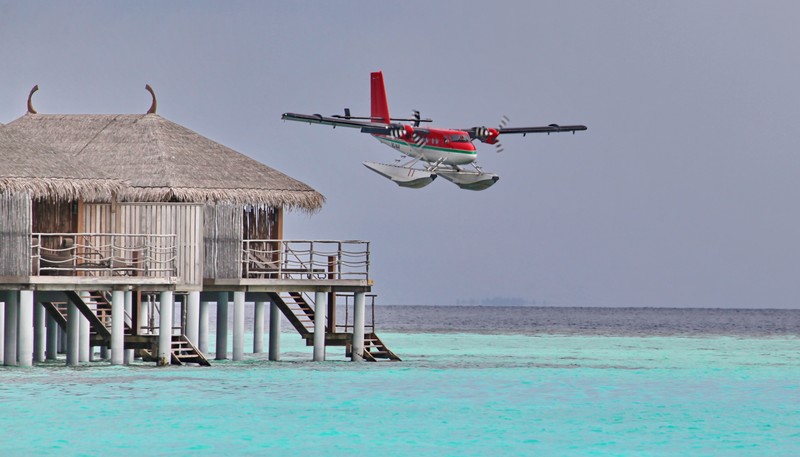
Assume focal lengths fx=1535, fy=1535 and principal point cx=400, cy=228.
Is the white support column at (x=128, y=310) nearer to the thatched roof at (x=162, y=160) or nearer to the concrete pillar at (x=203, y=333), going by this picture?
the concrete pillar at (x=203, y=333)

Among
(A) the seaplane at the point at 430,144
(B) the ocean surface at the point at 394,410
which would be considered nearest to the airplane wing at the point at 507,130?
(A) the seaplane at the point at 430,144

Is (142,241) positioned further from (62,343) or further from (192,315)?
(62,343)

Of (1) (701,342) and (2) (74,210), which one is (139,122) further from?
(1) (701,342)

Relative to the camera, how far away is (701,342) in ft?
242

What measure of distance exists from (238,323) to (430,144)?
51.5ft

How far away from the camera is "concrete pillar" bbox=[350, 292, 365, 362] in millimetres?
38750

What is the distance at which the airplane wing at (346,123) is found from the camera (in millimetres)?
49797

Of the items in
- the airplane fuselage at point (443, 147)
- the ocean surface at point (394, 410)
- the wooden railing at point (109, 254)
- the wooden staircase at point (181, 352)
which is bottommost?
the ocean surface at point (394, 410)

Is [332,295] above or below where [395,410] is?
above

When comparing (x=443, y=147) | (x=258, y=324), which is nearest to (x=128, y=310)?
(x=258, y=324)

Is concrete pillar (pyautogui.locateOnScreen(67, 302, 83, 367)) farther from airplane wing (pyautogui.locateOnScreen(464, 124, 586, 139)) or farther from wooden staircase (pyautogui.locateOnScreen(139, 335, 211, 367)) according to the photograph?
airplane wing (pyautogui.locateOnScreen(464, 124, 586, 139))

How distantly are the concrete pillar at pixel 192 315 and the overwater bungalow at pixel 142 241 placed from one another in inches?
1.6

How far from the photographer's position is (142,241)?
35750 mm

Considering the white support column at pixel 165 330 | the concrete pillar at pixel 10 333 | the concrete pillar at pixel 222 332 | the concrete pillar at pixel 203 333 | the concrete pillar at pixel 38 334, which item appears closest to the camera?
the white support column at pixel 165 330
